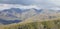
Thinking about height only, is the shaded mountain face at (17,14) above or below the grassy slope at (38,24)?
above

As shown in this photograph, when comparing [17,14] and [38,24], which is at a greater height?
[17,14]

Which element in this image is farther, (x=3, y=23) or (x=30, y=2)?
(x=30, y=2)

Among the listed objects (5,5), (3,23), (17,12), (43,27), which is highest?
(5,5)

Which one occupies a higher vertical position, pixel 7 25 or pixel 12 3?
pixel 12 3

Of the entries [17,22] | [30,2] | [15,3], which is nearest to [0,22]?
[17,22]

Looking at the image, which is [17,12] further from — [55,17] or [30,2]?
[55,17]

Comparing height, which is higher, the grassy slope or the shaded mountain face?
the shaded mountain face
